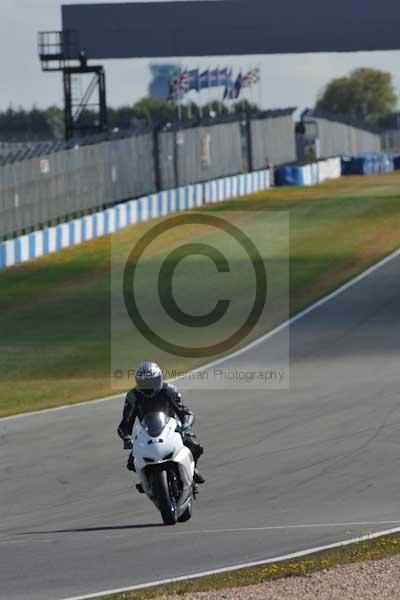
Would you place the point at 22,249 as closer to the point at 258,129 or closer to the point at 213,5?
the point at 213,5

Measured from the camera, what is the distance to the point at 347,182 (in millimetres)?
75000

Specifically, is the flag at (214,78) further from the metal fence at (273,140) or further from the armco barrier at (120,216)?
the armco barrier at (120,216)

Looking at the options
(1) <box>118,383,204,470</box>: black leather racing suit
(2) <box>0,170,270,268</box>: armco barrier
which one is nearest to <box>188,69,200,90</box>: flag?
(2) <box>0,170,270,268</box>: armco barrier

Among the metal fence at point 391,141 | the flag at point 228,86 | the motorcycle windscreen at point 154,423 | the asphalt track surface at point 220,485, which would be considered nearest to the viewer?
the asphalt track surface at point 220,485

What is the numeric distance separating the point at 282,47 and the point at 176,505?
178ft

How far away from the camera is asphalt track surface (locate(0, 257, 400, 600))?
12.1 m

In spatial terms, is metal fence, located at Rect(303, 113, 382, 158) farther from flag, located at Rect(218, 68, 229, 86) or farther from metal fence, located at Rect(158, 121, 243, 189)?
metal fence, located at Rect(158, 121, 243, 189)

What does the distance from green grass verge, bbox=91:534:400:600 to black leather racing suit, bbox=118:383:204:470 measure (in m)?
2.12

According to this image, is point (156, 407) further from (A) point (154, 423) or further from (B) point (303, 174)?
(B) point (303, 174)

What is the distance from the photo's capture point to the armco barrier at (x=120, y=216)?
42.0 m

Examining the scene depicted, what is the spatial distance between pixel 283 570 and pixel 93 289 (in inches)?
1016

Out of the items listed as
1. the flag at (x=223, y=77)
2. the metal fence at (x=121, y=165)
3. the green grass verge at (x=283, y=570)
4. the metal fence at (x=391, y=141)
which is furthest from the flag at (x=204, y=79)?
the green grass verge at (x=283, y=570)

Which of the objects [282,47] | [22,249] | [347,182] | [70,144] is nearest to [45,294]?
[22,249]

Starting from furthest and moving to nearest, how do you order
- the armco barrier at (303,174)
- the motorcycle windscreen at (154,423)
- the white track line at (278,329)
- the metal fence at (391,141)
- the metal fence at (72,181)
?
the metal fence at (391,141)
the armco barrier at (303,174)
the metal fence at (72,181)
the white track line at (278,329)
the motorcycle windscreen at (154,423)
